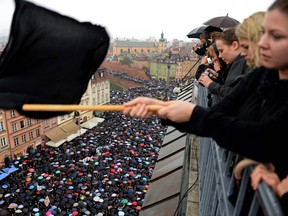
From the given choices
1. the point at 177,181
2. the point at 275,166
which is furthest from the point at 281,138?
the point at 177,181

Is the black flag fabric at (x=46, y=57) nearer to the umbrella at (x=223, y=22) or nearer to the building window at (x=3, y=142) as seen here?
the umbrella at (x=223, y=22)

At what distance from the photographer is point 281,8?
1479mm

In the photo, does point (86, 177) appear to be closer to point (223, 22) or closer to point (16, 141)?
point (16, 141)

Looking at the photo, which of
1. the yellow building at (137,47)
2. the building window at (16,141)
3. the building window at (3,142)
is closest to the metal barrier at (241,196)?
the building window at (3,142)

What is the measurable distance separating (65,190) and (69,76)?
1560 cm

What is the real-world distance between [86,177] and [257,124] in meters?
17.9

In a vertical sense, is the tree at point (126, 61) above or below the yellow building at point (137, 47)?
below

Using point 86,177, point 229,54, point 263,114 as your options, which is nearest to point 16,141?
point 86,177

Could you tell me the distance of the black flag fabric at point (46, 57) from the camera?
7.70 ft

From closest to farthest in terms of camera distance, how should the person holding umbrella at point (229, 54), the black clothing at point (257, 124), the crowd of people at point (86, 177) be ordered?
1. the black clothing at point (257, 124)
2. the person holding umbrella at point (229, 54)
3. the crowd of people at point (86, 177)

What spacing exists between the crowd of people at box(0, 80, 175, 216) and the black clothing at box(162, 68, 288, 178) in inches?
546

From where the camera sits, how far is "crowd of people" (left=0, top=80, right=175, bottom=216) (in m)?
14.8

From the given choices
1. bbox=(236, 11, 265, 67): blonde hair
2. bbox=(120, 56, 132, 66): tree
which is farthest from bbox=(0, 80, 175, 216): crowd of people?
bbox=(120, 56, 132, 66): tree

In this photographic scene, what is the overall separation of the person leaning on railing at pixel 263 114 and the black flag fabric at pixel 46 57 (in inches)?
45.8
